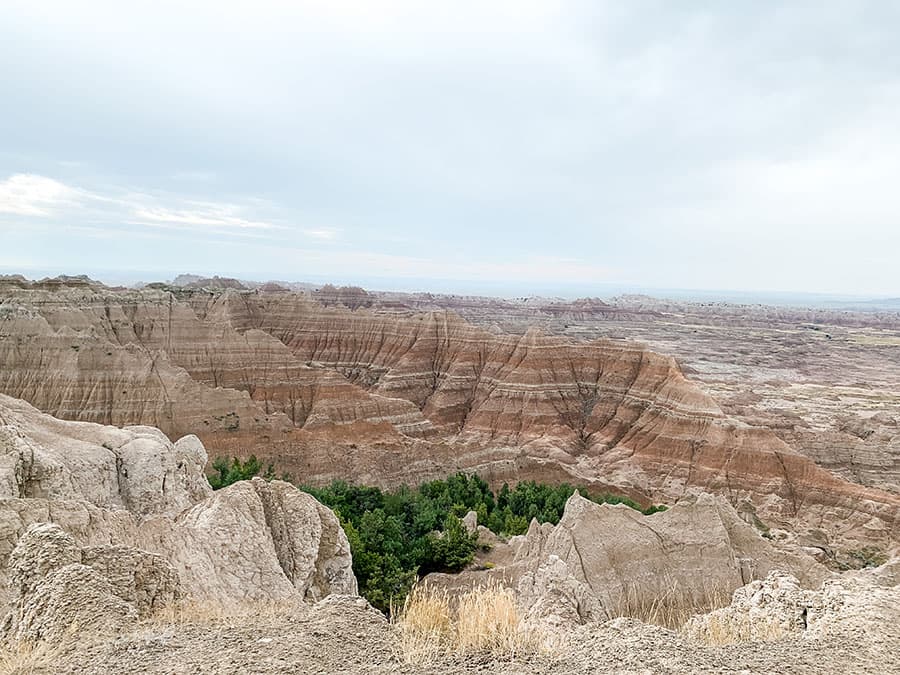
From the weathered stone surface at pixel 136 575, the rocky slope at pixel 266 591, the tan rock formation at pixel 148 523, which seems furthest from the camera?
the tan rock formation at pixel 148 523

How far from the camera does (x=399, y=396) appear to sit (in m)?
59.5

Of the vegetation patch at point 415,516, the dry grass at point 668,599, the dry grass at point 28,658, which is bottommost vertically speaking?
the vegetation patch at point 415,516

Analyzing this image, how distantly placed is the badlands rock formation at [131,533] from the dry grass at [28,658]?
31 cm

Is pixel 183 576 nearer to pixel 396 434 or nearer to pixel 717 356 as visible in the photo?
pixel 396 434

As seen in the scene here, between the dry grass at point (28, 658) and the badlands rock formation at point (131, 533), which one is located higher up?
the dry grass at point (28, 658)

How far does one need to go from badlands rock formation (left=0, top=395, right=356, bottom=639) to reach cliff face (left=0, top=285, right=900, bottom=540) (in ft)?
66.7

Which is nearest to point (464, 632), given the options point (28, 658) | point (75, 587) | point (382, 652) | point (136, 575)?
point (382, 652)

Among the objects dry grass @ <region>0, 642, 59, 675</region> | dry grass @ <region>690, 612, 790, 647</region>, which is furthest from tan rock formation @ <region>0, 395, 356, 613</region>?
dry grass @ <region>690, 612, 790, 647</region>

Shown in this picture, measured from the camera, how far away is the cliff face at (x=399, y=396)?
3691 cm

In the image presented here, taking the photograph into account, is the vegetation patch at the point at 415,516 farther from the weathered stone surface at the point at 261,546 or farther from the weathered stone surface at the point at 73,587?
the weathered stone surface at the point at 73,587

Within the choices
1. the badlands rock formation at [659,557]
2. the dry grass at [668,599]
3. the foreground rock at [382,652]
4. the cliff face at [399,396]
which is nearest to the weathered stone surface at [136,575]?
the foreground rock at [382,652]

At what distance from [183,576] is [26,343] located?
127ft

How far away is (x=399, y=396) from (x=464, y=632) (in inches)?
2108

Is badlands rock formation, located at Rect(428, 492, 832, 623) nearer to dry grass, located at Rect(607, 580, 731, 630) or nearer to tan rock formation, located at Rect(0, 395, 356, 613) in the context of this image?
dry grass, located at Rect(607, 580, 731, 630)
